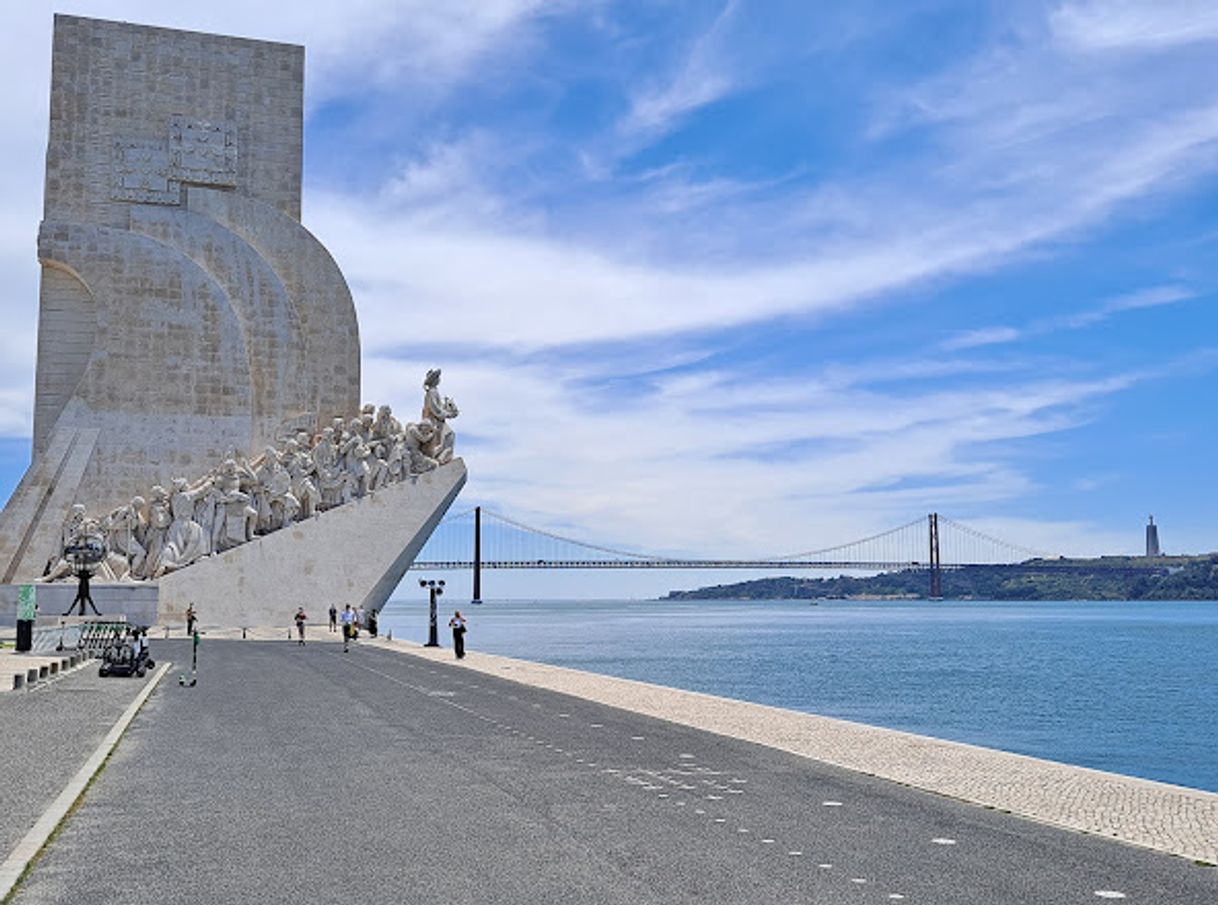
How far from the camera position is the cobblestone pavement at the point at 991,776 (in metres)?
5.79

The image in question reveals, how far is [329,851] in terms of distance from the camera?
4.99m

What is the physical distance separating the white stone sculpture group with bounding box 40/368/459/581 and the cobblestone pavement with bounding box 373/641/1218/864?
16240 millimetres

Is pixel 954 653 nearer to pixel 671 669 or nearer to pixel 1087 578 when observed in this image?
pixel 671 669

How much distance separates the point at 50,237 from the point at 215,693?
19.4m

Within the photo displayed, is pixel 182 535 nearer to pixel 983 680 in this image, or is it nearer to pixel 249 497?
pixel 249 497

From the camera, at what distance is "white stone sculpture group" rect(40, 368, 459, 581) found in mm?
26422

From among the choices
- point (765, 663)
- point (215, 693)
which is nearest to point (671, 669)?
point (765, 663)

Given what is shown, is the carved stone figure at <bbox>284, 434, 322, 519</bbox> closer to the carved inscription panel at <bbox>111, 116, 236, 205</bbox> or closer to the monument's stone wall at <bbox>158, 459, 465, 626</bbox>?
the monument's stone wall at <bbox>158, 459, 465, 626</bbox>

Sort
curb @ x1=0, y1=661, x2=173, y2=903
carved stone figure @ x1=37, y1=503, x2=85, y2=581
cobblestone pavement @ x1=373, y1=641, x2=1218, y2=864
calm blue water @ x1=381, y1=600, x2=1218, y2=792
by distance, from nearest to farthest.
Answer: curb @ x1=0, y1=661, x2=173, y2=903, cobblestone pavement @ x1=373, y1=641, x2=1218, y2=864, calm blue water @ x1=381, y1=600, x2=1218, y2=792, carved stone figure @ x1=37, y1=503, x2=85, y2=581

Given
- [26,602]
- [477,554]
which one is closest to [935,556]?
[477,554]

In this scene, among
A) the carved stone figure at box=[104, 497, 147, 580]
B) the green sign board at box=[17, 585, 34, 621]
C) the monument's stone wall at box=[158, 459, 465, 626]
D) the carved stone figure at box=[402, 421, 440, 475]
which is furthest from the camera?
the carved stone figure at box=[402, 421, 440, 475]

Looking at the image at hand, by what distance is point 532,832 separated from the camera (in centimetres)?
539

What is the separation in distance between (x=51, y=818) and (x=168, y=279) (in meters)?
24.8

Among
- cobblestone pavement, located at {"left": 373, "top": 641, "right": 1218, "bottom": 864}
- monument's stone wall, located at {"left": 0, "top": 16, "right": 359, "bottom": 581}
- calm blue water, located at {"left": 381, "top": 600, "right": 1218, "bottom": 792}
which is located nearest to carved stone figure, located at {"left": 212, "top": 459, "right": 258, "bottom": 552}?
monument's stone wall, located at {"left": 0, "top": 16, "right": 359, "bottom": 581}
